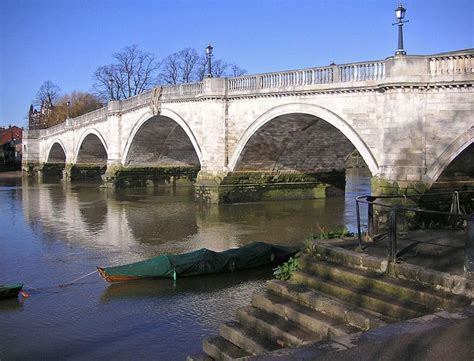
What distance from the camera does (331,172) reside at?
82.4 ft

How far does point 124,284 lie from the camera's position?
10133 millimetres

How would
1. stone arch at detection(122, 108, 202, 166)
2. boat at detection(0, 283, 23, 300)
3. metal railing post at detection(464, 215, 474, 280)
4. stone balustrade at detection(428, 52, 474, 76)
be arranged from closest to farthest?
1. metal railing post at detection(464, 215, 474, 280)
2. boat at detection(0, 283, 23, 300)
3. stone balustrade at detection(428, 52, 474, 76)
4. stone arch at detection(122, 108, 202, 166)

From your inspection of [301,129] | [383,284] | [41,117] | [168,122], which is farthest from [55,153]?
[383,284]

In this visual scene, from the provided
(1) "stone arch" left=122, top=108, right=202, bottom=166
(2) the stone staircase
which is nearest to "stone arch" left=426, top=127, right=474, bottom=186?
(2) the stone staircase

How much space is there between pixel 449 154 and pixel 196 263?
770 centimetres

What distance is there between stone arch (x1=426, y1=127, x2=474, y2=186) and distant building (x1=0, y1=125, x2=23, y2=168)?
55.7m

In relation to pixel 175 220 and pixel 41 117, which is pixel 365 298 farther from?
pixel 41 117

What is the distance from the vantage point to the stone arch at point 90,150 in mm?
40188

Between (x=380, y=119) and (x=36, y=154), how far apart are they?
4554 centimetres

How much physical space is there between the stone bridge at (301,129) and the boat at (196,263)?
521 centimetres

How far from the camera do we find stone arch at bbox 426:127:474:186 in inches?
537

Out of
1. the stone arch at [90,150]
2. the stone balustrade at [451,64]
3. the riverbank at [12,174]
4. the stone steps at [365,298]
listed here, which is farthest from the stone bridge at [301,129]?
the riverbank at [12,174]

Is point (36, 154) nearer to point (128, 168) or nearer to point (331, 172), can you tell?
point (128, 168)

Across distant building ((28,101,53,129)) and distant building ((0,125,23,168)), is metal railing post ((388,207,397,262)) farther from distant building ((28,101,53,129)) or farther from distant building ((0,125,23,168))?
distant building ((28,101,53,129))
